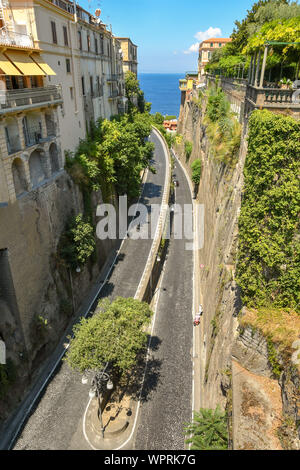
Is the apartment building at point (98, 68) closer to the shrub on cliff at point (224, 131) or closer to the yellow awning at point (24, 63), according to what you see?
the yellow awning at point (24, 63)

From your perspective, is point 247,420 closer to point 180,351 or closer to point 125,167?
point 180,351

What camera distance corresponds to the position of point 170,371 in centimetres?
2219

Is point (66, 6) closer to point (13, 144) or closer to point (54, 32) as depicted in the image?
point (54, 32)

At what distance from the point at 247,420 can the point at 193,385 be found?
9305mm

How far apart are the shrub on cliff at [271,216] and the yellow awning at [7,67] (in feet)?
45.6

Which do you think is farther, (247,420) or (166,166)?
(166,166)

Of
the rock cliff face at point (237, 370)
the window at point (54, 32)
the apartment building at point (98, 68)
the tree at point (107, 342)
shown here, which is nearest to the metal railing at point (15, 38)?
the window at point (54, 32)

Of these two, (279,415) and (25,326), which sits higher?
(279,415)

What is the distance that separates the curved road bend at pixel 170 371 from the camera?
1823cm

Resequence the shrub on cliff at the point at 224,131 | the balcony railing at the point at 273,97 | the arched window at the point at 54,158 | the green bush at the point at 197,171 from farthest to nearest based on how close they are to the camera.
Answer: the green bush at the point at 197,171 < the arched window at the point at 54,158 < the shrub on cliff at the point at 224,131 < the balcony railing at the point at 273,97

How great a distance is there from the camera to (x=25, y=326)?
20016mm

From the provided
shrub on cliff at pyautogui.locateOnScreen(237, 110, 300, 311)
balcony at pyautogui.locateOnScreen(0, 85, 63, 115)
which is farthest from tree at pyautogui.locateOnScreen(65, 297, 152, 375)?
balcony at pyautogui.locateOnScreen(0, 85, 63, 115)

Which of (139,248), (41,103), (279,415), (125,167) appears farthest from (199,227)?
(279,415)

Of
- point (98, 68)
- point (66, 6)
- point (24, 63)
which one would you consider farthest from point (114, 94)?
point (24, 63)
